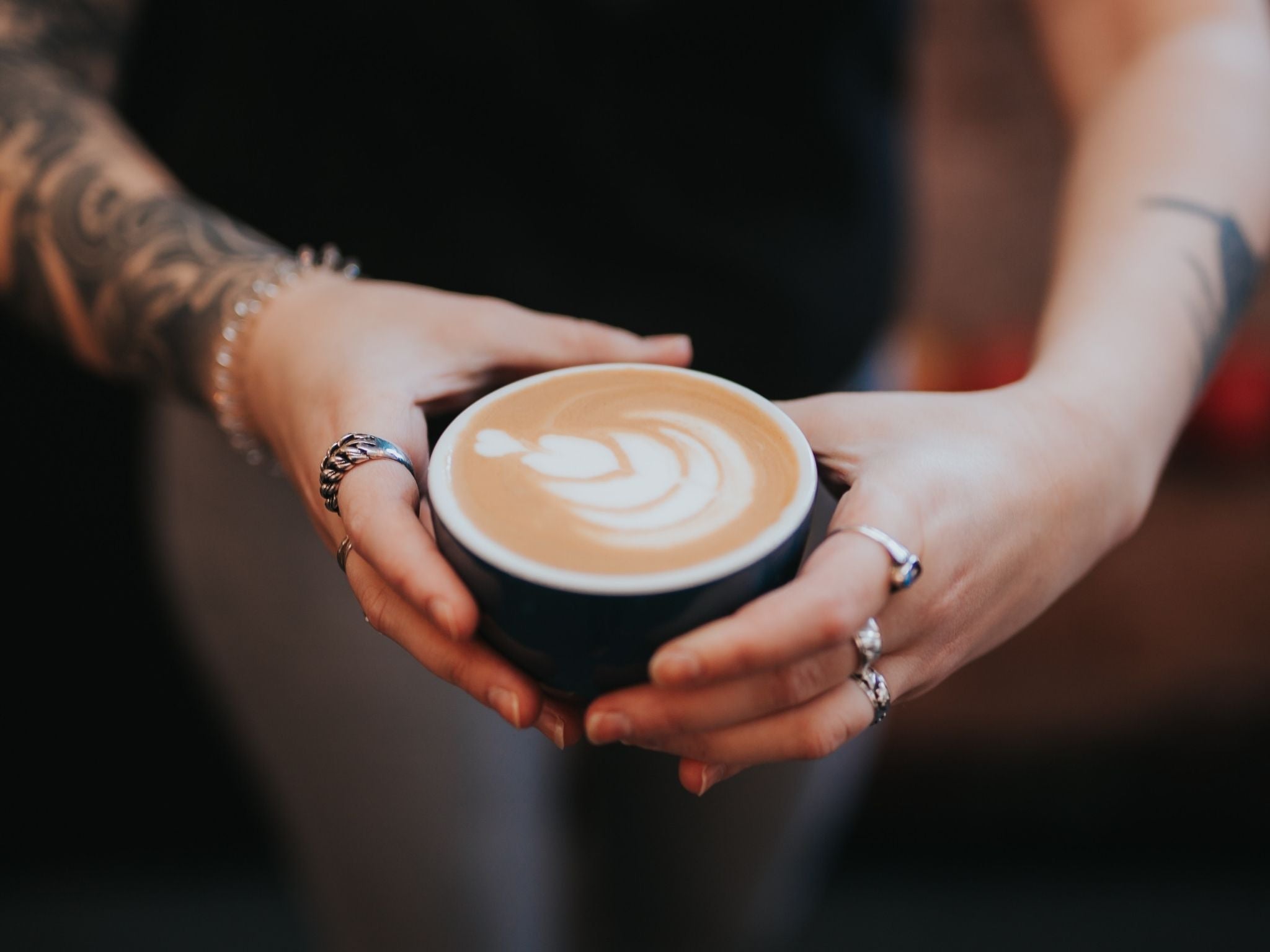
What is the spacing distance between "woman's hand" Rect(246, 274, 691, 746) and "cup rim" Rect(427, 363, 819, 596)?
20 millimetres

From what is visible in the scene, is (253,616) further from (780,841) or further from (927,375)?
(927,375)

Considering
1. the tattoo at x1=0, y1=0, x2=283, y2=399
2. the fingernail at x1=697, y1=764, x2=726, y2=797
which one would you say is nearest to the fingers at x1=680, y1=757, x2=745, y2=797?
the fingernail at x1=697, y1=764, x2=726, y2=797

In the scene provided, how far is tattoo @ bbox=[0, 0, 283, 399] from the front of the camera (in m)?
0.86

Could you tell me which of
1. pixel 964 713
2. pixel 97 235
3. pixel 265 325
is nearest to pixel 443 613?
pixel 265 325

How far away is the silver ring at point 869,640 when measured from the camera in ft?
1.94

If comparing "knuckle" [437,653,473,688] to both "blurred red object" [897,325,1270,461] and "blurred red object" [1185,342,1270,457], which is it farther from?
"blurred red object" [1185,342,1270,457]

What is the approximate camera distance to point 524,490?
24.8 inches

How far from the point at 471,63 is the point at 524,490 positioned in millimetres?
496

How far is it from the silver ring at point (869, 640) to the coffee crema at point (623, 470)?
83mm

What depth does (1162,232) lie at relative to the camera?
85cm

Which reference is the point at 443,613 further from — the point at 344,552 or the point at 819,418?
the point at 819,418

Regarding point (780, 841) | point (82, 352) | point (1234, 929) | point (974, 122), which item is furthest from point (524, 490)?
point (1234, 929)

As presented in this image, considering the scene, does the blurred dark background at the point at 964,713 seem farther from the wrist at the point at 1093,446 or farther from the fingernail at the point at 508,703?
the fingernail at the point at 508,703

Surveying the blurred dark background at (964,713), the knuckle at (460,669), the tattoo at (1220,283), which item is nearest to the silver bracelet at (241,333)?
the knuckle at (460,669)
